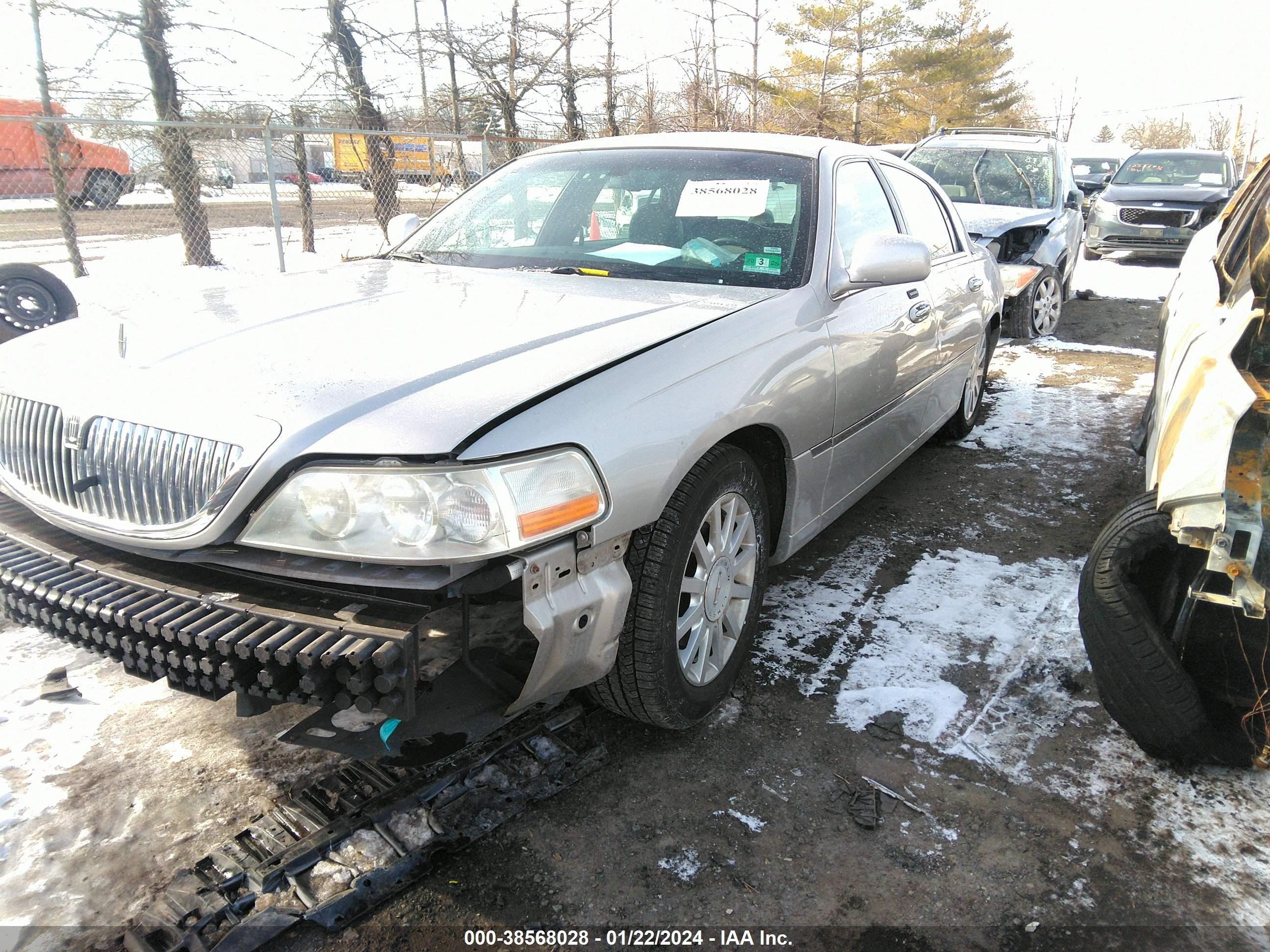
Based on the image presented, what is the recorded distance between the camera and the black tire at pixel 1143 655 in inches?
95.3

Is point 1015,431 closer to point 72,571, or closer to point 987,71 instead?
point 72,571

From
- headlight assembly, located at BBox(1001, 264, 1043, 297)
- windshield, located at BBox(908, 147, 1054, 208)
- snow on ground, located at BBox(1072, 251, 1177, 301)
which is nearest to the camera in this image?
headlight assembly, located at BBox(1001, 264, 1043, 297)

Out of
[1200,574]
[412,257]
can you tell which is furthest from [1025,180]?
[1200,574]

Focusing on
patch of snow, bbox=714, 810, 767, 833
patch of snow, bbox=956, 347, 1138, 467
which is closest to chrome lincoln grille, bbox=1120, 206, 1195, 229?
patch of snow, bbox=956, 347, 1138, 467

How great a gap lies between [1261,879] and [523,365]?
7.20 ft

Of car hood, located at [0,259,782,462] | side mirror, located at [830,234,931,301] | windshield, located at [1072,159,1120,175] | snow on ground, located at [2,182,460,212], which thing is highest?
windshield, located at [1072,159,1120,175]

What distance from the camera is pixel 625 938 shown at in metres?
1.98

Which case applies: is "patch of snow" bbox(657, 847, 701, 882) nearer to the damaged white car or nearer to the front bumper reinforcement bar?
the front bumper reinforcement bar

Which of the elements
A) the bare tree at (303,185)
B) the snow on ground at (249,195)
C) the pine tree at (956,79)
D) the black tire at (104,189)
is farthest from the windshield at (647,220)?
the pine tree at (956,79)

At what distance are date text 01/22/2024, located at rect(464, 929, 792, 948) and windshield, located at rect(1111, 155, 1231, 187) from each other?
15.4 m

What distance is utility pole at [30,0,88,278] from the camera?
9242mm

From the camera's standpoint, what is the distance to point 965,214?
28.6ft

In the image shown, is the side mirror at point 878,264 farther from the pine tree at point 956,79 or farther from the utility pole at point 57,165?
the pine tree at point 956,79

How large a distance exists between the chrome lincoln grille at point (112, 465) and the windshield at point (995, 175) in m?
8.66
